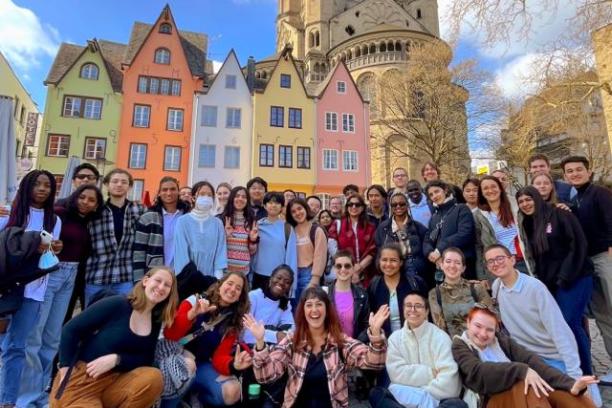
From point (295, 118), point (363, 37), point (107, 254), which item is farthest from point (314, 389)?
point (363, 37)

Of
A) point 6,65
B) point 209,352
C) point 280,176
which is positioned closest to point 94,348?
point 209,352

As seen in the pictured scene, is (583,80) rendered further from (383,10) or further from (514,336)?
(383,10)

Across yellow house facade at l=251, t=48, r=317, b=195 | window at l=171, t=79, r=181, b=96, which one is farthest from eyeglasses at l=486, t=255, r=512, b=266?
window at l=171, t=79, r=181, b=96

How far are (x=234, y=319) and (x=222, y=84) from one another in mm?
24871

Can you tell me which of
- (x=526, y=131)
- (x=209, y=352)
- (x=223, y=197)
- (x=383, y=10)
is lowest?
(x=209, y=352)

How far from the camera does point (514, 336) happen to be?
13.5ft

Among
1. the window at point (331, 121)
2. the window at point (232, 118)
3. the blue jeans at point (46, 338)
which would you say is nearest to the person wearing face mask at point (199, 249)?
the blue jeans at point (46, 338)

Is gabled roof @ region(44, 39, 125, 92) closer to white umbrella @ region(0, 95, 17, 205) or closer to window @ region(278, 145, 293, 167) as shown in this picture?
window @ region(278, 145, 293, 167)

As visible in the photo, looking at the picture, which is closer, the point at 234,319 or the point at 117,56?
the point at 234,319

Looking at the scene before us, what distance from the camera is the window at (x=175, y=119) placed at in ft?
83.8

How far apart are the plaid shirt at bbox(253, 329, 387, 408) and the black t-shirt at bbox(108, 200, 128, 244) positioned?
93.4 inches

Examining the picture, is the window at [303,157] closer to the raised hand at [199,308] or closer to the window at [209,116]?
the window at [209,116]

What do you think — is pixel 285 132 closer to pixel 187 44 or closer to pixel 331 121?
pixel 331 121

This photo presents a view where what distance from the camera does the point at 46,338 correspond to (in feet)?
13.5
